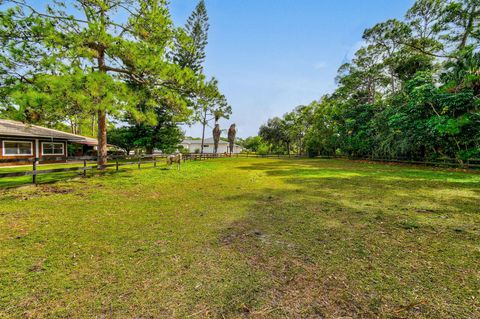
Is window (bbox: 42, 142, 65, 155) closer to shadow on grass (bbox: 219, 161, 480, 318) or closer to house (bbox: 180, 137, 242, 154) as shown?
shadow on grass (bbox: 219, 161, 480, 318)

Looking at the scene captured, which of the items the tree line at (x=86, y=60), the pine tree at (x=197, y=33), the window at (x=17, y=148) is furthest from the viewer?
the pine tree at (x=197, y=33)

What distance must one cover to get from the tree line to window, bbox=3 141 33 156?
1211 centimetres

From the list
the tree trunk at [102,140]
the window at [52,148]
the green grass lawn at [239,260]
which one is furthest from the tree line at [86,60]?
the window at [52,148]

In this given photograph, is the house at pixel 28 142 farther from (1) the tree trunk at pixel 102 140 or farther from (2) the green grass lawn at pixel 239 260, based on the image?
(2) the green grass lawn at pixel 239 260

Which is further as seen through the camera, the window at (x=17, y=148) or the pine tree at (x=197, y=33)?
the pine tree at (x=197, y=33)

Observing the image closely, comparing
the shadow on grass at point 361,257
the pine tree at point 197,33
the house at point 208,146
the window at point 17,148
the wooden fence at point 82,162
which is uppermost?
the pine tree at point 197,33

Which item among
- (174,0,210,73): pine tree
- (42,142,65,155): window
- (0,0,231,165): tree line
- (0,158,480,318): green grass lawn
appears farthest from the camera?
(174,0,210,73): pine tree

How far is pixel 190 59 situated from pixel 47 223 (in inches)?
1033

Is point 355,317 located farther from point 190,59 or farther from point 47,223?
point 190,59

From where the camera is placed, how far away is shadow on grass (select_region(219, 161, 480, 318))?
1.81 m

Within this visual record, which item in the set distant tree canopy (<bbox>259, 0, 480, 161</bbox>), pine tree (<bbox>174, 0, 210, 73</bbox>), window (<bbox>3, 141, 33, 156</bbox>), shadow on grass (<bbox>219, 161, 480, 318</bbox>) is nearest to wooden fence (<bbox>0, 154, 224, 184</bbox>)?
window (<bbox>3, 141, 33, 156</bbox>)

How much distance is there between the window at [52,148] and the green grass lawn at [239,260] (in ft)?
57.3

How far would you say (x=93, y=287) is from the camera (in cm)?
203

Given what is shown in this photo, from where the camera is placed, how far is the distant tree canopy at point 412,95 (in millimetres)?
12250
